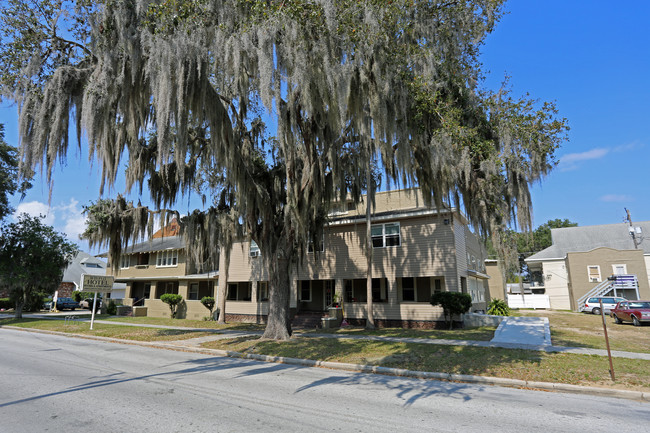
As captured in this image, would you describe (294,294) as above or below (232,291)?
below

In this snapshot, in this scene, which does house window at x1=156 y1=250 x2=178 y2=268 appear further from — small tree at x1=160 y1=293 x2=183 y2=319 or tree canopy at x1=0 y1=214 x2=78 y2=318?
tree canopy at x1=0 y1=214 x2=78 y2=318

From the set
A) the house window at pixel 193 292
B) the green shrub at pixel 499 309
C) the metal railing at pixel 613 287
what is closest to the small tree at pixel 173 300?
the house window at pixel 193 292

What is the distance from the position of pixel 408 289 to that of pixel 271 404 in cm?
1642

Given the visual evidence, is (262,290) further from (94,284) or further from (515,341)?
(515,341)

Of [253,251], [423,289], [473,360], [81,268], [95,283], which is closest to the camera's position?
[473,360]

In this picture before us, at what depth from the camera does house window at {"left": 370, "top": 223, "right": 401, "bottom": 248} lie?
20.4 metres

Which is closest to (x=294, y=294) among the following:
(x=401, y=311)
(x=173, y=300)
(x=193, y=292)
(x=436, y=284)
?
(x=401, y=311)

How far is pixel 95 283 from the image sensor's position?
20.2 m

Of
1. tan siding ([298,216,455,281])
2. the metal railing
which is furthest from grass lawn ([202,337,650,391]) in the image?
the metal railing

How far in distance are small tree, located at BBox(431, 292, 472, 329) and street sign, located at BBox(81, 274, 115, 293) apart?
18.4 m

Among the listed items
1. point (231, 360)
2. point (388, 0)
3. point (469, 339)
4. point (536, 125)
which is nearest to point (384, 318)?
point (469, 339)

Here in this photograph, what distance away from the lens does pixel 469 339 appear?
535 inches

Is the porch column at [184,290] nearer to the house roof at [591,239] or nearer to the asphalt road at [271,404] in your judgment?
the asphalt road at [271,404]

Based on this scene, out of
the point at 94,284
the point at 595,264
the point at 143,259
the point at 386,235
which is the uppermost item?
the point at 386,235
